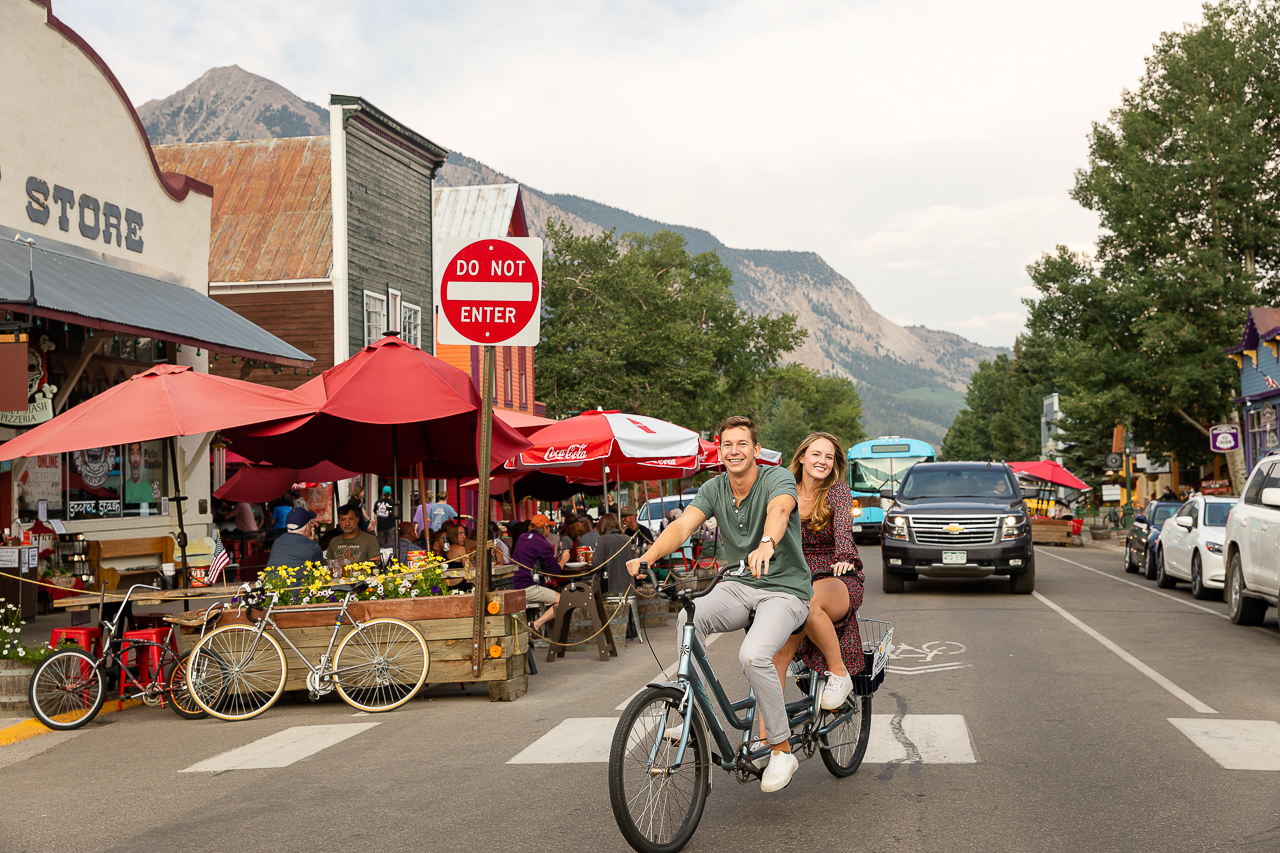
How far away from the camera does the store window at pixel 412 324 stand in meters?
31.8

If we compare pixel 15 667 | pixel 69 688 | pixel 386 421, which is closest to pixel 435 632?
pixel 386 421

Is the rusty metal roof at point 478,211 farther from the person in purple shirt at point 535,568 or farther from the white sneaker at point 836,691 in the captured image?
the white sneaker at point 836,691

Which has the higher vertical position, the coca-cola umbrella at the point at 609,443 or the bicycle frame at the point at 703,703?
the coca-cola umbrella at the point at 609,443

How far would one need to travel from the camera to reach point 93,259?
1670cm

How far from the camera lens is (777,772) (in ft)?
18.2

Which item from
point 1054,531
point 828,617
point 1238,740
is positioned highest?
point 828,617

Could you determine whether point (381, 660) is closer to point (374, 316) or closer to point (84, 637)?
point (84, 637)

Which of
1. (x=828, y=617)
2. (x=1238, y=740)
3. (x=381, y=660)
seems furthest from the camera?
(x=381, y=660)

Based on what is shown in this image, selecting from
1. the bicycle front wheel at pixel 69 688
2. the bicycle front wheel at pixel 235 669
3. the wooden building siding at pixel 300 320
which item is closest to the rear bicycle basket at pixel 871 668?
the bicycle front wheel at pixel 235 669

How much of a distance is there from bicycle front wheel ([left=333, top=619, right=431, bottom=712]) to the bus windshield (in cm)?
2786

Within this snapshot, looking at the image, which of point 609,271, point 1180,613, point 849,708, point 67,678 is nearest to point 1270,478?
point 1180,613

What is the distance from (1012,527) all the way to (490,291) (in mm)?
10980

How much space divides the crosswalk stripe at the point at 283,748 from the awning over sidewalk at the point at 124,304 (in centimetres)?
627

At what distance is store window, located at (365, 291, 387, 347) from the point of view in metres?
29.8
